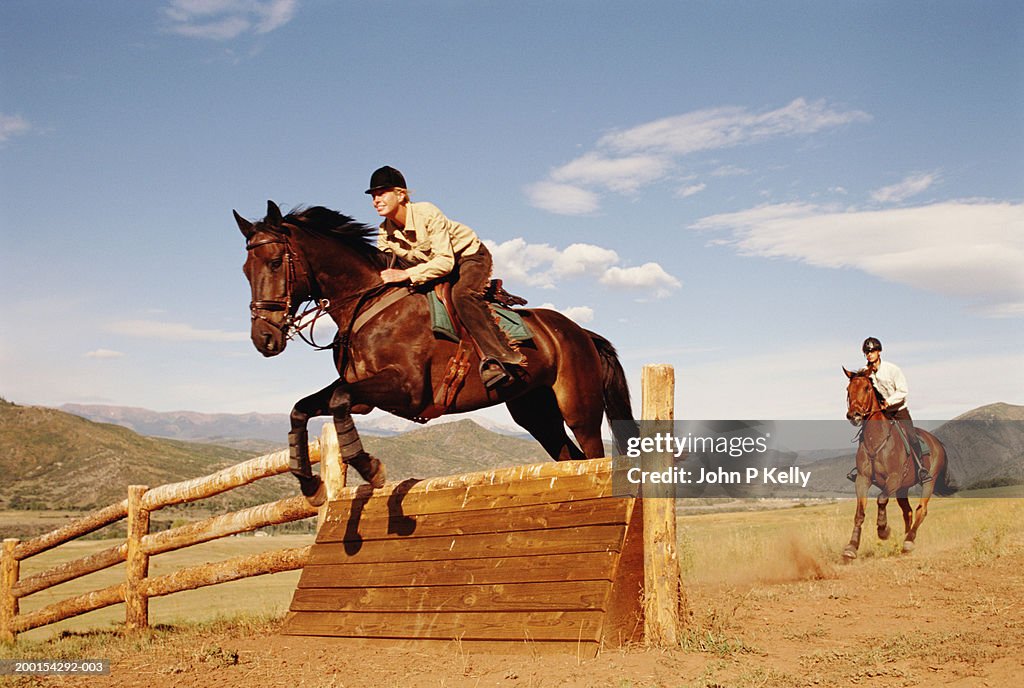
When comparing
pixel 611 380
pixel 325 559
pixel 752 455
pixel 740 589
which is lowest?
pixel 740 589

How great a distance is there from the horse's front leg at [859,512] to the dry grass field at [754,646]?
0.21m

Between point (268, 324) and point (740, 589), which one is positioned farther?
point (740, 589)

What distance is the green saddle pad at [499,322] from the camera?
6.68 metres

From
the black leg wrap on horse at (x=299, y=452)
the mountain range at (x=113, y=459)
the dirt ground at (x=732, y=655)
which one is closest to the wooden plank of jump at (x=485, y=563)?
the dirt ground at (x=732, y=655)

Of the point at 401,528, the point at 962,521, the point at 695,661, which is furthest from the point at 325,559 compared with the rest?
the point at 962,521

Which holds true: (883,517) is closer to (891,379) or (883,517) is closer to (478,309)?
(891,379)

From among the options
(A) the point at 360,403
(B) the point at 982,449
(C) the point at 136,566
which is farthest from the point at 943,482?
(C) the point at 136,566

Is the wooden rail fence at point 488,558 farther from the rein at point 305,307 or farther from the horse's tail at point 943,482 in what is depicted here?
the horse's tail at point 943,482

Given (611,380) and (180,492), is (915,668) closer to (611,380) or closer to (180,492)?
(611,380)

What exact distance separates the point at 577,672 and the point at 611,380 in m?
3.28

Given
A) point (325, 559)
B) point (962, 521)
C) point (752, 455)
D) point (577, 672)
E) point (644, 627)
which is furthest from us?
point (962, 521)

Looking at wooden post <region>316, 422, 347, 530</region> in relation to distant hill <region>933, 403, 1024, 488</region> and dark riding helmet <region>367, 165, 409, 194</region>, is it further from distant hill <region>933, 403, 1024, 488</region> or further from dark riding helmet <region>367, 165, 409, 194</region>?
distant hill <region>933, 403, 1024, 488</region>

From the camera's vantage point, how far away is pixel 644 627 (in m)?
5.68

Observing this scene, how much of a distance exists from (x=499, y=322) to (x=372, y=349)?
1.00m
